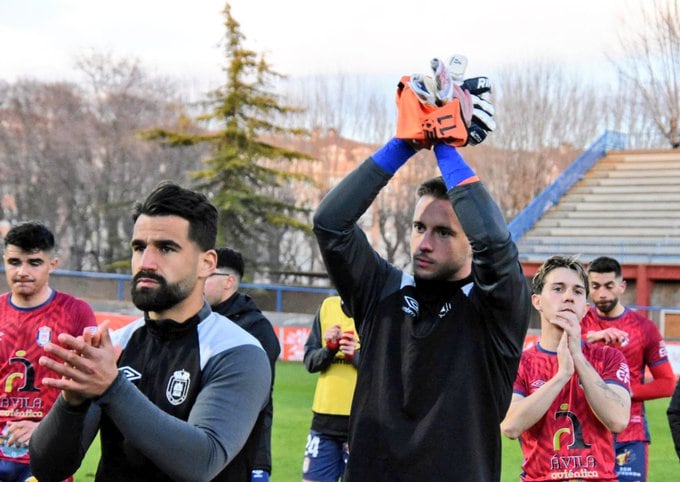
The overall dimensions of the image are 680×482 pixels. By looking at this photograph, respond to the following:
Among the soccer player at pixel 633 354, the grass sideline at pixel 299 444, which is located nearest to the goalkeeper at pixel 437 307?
the soccer player at pixel 633 354

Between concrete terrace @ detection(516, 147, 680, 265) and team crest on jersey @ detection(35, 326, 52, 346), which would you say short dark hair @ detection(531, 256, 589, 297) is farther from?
concrete terrace @ detection(516, 147, 680, 265)

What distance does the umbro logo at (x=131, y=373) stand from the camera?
3.13 metres

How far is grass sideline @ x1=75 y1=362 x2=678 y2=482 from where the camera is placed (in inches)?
396

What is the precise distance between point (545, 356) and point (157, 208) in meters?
2.53

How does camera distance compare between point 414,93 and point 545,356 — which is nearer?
point 414,93


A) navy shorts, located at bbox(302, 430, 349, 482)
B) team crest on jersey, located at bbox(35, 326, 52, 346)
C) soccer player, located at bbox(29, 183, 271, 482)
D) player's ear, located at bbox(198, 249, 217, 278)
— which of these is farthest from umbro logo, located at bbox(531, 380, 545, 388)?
team crest on jersey, located at bbox(35, 326, 52, 346)

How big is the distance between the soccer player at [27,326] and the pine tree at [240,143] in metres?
22.7

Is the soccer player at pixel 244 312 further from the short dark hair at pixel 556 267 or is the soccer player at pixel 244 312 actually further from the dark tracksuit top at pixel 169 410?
the dark tracksuit top at pixel 169 410

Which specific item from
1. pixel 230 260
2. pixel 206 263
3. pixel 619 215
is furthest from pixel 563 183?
pixel 206 263

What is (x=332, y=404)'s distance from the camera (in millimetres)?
7531

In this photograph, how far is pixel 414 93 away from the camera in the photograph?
3.25 meters

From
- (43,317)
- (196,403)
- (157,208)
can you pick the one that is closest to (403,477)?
(196,403)

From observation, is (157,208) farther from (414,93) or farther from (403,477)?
(403,477)

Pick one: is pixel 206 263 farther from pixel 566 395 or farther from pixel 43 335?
pixel 43 335
